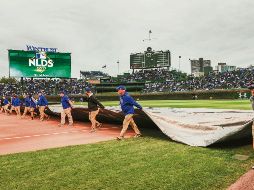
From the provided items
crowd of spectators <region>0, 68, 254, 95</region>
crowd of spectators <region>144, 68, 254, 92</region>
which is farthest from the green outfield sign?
crowd of spectators <region>144, 68, 254, 92</region>

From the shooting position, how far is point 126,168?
6305 millimetres

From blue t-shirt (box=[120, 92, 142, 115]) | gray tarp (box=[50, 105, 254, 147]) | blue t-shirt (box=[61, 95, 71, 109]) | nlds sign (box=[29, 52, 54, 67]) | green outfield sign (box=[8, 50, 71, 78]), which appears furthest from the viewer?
nlds sign (box=[29, 52, 54, 67])

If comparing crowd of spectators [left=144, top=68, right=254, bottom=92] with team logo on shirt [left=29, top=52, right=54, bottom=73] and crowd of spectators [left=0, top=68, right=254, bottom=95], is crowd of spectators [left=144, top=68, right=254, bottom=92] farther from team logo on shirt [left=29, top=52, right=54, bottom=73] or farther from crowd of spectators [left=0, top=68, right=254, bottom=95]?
team logo on shirt [left=29, top=52, right=54, bottom=73]

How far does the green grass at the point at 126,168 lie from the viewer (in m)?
5.35

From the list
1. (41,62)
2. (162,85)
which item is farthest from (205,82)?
(41,62)

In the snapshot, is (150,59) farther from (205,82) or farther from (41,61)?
(41,61)

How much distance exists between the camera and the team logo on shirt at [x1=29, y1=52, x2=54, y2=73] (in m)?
53.9

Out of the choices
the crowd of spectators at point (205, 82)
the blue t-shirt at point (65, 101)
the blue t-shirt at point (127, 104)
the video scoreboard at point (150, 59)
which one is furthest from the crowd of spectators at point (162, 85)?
the blue t-shirt at point (127, 104)

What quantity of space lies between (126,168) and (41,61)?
2007 inches

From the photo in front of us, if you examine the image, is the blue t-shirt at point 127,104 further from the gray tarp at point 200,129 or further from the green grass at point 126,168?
the green grass at point 126,168

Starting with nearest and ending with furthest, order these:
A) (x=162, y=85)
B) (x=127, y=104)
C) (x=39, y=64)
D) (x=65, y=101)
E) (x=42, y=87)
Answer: (x=127, y=104), (x=65, y=101), (x=39, y=64), (x=42, y=87), (x=162, y=85)

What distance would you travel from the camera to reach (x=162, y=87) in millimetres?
73250

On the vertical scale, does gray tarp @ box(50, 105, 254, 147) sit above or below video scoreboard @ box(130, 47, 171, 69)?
below

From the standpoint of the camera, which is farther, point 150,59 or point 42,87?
point 150,59
